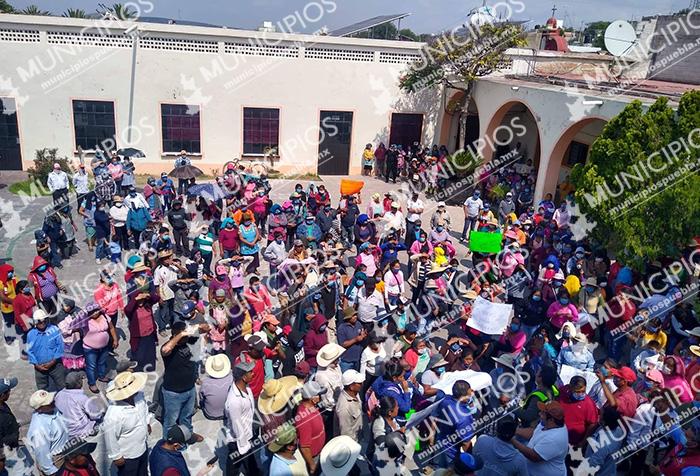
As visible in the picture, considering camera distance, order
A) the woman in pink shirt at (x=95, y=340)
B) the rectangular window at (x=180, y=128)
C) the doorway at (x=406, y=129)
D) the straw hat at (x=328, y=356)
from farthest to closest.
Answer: the doorway at (x=406, y=129), the rectangular window at (x=180, y=128), the woman in pink shirt at (x=95, y=340), the straw hat at (x=328, y=356)

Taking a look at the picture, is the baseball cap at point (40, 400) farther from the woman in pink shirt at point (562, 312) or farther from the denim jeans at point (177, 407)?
the woman in pink shirt at point (562, 312)

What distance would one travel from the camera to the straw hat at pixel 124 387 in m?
5.02

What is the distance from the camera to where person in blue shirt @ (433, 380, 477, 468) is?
5383mm

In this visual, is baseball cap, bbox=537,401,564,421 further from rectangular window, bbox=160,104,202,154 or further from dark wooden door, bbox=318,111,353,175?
rectangular window, bbox=160,104,202,154

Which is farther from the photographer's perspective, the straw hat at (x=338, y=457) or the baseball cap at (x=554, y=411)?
the baseball cap at (x=554, y=411)

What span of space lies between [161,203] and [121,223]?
178 cm

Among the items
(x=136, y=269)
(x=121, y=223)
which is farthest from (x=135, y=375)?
(x=121, y=223)

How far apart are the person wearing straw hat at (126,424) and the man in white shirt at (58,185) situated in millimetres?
9669

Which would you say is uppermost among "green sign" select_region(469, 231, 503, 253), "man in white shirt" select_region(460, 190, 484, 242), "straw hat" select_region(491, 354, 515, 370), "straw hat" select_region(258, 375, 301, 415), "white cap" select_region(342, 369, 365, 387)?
"man in white shirt" select_region(460, 190, 484, 242)

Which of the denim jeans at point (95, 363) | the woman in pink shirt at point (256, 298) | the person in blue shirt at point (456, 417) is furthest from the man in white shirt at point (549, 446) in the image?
the denim jeans at point (95, 363)

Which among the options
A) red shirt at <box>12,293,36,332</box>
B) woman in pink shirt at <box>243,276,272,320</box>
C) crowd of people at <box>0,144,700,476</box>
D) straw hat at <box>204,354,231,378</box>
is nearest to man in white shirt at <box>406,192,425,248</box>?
crowd of people at <box>0,144,700,476</box>

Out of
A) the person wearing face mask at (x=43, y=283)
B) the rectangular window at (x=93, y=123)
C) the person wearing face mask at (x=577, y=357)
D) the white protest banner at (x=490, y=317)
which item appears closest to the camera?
the person wearing face mask at (x=577, y=357)

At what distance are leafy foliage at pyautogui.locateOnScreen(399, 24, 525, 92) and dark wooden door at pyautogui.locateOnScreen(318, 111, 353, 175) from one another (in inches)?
128

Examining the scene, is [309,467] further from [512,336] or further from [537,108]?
[537,108]
